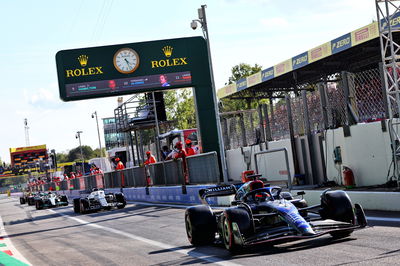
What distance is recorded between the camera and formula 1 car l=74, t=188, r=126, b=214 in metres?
24.7

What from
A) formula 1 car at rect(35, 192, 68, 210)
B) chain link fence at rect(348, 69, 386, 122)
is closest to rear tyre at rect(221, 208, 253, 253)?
chain link fence at rect(348, 69, 386, 122)

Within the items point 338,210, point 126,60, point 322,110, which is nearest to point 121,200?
point 126,60

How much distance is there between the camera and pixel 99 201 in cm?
2473

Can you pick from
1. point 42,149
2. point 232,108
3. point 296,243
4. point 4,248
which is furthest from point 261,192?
point 42,149

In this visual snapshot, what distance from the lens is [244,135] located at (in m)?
25.5

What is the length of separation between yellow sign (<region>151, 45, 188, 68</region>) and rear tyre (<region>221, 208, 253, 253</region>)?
18.4m

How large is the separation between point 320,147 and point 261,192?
9990 millimetres

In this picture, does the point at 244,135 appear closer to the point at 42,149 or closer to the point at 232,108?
the point at 232,108

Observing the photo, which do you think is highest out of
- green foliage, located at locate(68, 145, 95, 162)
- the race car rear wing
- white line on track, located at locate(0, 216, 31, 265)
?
green foliage, located at locate(68, 145, 95, 162)

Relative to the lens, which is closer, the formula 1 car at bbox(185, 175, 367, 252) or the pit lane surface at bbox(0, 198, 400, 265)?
the pit lane surface at bbox(0, 198, 400, 265)

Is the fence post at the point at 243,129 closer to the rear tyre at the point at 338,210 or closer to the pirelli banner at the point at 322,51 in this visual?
the pirelli banner at the point at 322,51

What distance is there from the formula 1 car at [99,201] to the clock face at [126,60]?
17.0 feet

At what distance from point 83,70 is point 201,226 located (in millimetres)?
17119

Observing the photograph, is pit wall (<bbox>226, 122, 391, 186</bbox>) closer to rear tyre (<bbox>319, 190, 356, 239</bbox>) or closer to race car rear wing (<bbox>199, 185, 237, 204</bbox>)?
race car rear wing (<bbox>199, 185, 237, 204</bbox>)
